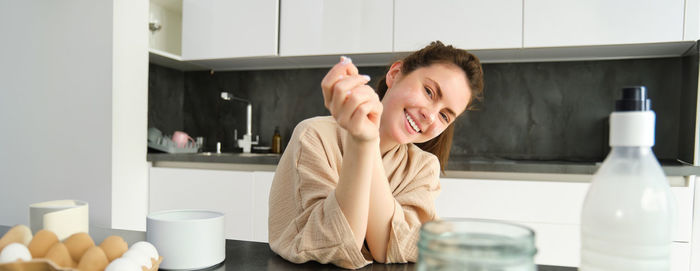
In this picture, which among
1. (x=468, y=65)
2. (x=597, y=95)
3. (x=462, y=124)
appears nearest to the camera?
(x=468, y=65)

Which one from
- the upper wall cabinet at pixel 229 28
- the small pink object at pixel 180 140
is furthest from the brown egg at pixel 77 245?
the small pink object at pixel 180 140

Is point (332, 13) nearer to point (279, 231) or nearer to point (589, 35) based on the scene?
point (589, 35)

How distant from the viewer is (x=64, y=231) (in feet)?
1.83

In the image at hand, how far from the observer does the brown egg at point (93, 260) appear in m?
0.47

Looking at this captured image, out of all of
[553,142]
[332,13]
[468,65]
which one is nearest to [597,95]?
[553,142]

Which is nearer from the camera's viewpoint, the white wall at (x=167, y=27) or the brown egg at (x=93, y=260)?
the brown egg at (x=93, y=260)

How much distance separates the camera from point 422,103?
0.93 m

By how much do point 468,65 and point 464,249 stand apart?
80cm

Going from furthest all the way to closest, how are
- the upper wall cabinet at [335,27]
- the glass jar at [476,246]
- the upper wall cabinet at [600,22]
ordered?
1. the upper wall cabinet at [335,27]
2. the upper wall cabinet at [600,22]
3. the glass jar at [476,246]

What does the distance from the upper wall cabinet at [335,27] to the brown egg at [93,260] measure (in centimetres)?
185

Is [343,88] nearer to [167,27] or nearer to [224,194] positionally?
[224,194]

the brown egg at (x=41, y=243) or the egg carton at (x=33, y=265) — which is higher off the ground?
the brown egg at (x=41, y=243)

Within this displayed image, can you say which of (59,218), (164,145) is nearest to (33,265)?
(59,218)

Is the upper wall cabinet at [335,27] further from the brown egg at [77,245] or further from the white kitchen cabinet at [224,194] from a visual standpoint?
the brown egg at [77,245]
